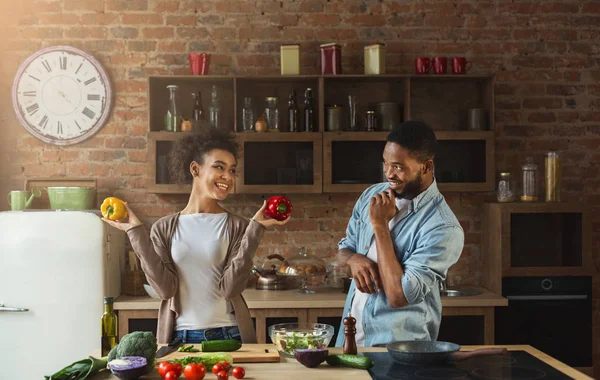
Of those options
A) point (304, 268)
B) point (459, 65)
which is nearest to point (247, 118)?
point (304, 268)

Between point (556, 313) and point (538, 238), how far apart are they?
51 cm

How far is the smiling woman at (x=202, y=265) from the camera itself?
294 centimetres

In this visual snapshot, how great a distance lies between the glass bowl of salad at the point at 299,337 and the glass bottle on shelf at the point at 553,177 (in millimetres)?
2522

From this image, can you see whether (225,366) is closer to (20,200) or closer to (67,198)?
(67,198)

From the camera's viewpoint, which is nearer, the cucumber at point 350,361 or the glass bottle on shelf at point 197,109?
the cucumber at point 350,361

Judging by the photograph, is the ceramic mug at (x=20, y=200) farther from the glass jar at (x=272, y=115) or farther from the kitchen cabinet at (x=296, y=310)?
the glass jar at (x=272, y=115)

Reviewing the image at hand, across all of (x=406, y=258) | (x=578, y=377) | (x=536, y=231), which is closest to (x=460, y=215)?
(x=536, y=231)

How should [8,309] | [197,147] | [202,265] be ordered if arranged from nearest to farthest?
[202,265] → [197,147] → [8,309]

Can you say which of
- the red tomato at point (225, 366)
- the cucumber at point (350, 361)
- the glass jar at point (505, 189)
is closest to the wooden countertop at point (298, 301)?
the glass jar at point (505, 189)

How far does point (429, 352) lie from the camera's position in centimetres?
248

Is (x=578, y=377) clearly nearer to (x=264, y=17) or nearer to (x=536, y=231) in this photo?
(x=536, y=231)

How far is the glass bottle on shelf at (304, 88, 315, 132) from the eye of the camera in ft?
15.7

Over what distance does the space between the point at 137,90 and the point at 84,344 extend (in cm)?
167

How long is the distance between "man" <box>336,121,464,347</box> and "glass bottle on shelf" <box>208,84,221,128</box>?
1.98m
